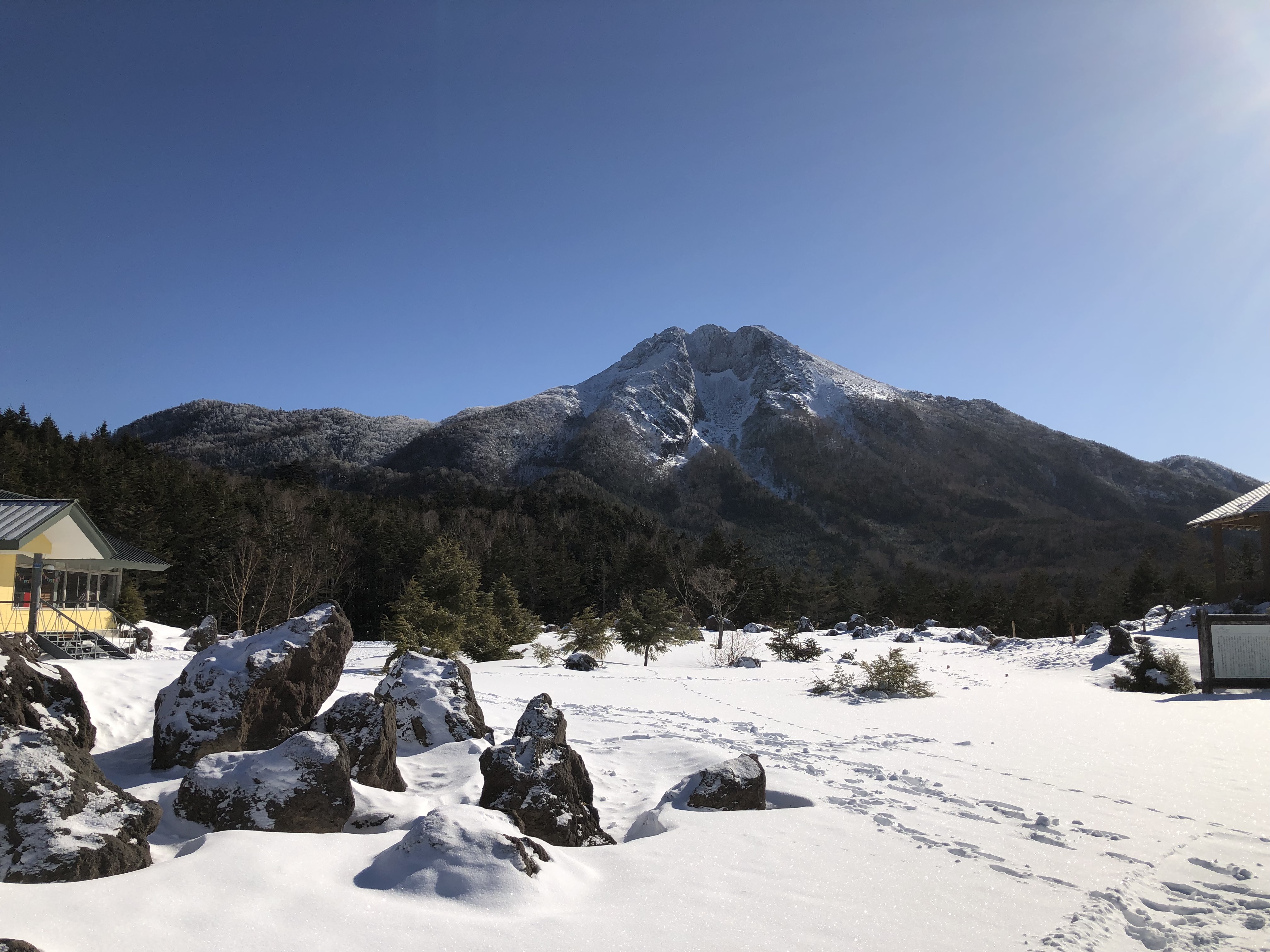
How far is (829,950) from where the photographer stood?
10.3ft

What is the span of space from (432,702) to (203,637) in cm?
1296

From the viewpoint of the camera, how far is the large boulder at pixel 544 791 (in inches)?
191

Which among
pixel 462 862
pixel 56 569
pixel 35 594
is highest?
pixel 56 569

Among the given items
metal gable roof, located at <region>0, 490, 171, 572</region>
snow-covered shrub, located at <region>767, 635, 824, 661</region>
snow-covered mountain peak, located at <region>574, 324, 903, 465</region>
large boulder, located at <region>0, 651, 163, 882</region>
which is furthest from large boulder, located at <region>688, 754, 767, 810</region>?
snow-covered mountain peak, located at <region>574, 324, 903, 465</region>

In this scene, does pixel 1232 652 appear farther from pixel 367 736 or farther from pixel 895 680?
pixel 367 736

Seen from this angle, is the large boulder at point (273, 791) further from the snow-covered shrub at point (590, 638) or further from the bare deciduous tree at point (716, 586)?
the bare deciduous tree at point (716, 586)

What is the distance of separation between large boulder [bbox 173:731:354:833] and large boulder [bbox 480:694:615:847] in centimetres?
106

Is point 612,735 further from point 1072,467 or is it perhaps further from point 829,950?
point 1072,467

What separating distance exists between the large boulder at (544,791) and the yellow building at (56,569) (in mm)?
11820

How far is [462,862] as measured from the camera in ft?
11.8

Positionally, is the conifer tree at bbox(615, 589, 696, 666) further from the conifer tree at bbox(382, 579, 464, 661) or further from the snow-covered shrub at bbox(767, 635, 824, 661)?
the conifer tree at bbox(382, 579, 464, 661)

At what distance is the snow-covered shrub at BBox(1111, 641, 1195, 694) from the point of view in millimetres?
11828

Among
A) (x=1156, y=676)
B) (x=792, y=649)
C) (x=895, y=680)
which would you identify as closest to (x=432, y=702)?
(x=895, y=680)

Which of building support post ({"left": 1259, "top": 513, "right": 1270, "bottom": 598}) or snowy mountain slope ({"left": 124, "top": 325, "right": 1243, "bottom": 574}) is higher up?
snowy mountain slope ({"left": 124, "top": 325, "right": 1243, "bottom": 574})
